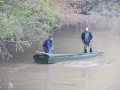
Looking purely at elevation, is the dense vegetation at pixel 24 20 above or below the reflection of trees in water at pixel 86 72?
above

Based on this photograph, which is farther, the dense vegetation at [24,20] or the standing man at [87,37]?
the standing man at [87,37]

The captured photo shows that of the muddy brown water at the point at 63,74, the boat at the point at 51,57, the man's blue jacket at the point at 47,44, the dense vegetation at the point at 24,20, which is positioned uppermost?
the dense vegetation at the point at 24,20

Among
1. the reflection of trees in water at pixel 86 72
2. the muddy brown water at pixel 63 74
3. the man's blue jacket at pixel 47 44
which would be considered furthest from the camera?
the man's blue jacket at pixel 47 44

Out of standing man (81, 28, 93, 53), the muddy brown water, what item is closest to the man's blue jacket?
the muddy brown water

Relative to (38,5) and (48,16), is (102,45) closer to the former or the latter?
(48,16)

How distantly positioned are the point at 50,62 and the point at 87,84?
177 inches

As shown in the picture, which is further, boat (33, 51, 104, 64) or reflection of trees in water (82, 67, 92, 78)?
boat (33, 51, 104, 64)

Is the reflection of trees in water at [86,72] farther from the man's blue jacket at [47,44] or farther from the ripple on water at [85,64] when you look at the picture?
the man's blue jacket at [47,44]

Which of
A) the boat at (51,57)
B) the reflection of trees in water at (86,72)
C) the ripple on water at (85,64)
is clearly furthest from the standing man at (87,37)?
the reflection of trees in water at (86,72)

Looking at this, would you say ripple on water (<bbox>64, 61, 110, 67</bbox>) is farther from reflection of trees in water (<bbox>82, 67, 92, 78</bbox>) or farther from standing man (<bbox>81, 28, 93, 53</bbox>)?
standing man (<bbox>81, 28, 93, 53</bbox>)

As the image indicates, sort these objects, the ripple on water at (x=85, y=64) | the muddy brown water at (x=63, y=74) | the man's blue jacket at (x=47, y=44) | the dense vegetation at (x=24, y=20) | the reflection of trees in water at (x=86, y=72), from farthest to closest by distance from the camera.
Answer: the man's blue jacket at (x=47, y=44)
the ripple on water at (x=85, y=64)
the reflection of trees in water at (x=86, y=72)
the muddy brown water at (x=63, y=74)
the dense vegetation at (x=24, y=20)

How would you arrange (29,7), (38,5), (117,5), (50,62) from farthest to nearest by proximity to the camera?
(117,5) → (50,62) → (38,5) → (29,7)

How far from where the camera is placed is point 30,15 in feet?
53.1

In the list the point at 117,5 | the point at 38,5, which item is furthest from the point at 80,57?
the point at 117,5
